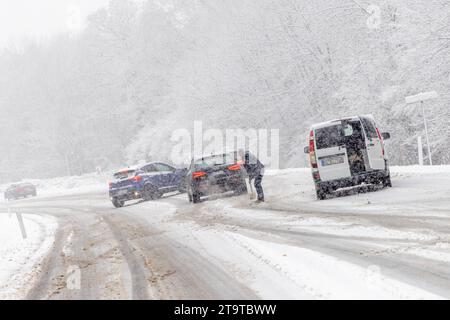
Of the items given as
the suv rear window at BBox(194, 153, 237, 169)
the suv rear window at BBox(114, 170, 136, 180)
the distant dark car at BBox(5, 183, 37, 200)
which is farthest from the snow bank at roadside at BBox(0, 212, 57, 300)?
the distant dark car at BBox(5, 183, 37, 200)

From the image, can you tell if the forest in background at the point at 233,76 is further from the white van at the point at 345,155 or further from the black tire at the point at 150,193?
the black tire at the point at 150,193

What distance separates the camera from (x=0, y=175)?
3039 inches

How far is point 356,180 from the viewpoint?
13953 mm

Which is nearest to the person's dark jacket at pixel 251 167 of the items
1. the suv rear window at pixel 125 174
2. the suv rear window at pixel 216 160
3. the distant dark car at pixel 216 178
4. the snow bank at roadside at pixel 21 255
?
the distant dark car at pixel 216 178

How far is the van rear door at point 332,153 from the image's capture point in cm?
1395

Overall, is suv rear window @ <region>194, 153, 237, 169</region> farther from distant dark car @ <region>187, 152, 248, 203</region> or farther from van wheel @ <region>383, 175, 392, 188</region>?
van wheel @ <region>383, 175, 392, 188</region>

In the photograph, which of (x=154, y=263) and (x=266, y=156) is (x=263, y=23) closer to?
(x=266, y=156)

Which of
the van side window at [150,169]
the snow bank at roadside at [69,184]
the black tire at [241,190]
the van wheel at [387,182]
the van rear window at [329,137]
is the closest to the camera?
the van rear window at [329,137]

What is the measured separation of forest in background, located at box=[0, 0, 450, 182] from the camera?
78.1ft

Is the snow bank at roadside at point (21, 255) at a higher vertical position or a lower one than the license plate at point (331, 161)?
lower

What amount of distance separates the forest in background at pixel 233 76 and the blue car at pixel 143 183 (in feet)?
30.2

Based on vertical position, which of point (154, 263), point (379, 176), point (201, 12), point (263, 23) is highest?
point (201, 12)
